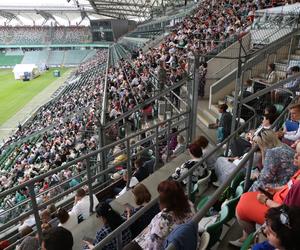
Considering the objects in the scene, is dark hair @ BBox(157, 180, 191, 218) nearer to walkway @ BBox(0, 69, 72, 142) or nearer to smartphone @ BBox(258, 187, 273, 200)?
smartphone @ BBox(258, 187, 273, 200)

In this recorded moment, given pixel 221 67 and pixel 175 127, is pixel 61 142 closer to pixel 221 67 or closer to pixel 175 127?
pixel 221 67

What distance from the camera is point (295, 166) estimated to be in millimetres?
2994

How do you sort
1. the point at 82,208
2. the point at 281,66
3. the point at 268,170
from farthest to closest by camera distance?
the point at 281,66
the point at 82,208
the point at 268,170

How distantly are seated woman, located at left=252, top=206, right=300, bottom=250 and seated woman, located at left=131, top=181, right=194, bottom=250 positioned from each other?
73cm

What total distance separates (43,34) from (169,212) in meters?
77.7

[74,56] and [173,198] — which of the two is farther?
[74,56]

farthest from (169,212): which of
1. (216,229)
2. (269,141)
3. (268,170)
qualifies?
(269,141)

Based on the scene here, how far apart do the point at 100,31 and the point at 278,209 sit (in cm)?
5946

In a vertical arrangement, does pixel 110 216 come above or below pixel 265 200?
below

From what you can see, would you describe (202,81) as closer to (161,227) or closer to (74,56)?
(161,227)

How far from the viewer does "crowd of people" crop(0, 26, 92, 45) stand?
71.2 metres

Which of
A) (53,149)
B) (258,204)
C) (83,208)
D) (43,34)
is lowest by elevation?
(43,34)

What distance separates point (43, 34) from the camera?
73125 mm

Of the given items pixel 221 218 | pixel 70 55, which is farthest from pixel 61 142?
pixel 70 55
